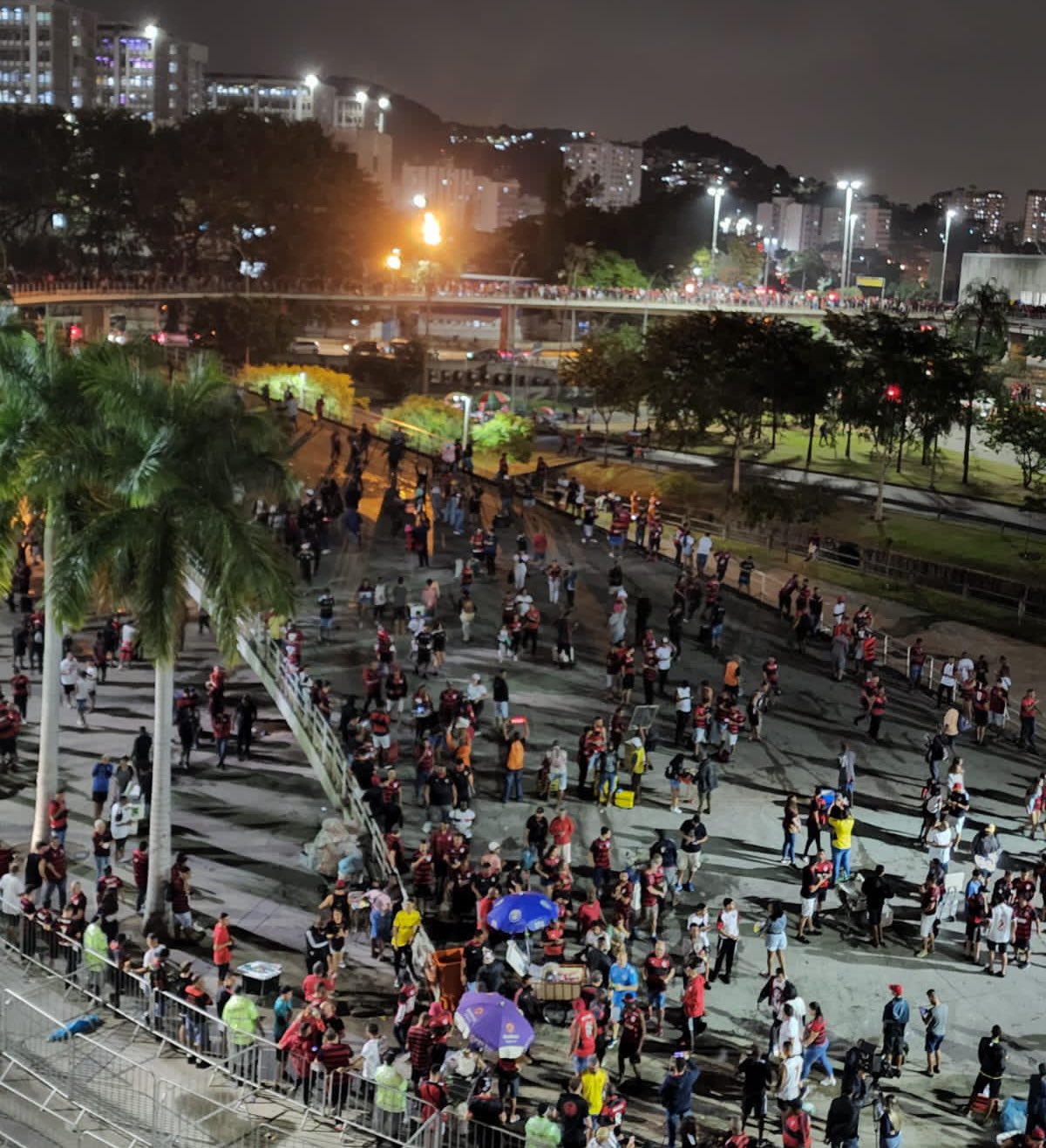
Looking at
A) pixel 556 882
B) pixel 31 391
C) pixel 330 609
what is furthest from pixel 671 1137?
pixel 330 609

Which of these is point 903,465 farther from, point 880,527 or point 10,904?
point 10,904

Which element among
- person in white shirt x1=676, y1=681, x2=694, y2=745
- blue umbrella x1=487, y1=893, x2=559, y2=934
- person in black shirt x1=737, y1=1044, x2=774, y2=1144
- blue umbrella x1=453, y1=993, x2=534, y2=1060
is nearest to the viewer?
blue umbrella x1=453, y1=993, x2=534, y2=1060

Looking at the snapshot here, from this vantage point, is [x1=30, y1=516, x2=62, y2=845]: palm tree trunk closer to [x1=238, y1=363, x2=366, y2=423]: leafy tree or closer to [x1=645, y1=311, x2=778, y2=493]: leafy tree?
[x1=238, y1=363, x2=366, y2=423]: leafy tree

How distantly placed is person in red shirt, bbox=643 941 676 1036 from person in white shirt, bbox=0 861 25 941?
22.7 ft

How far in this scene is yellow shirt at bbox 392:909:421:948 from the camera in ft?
55.7

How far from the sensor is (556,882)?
1839 cm

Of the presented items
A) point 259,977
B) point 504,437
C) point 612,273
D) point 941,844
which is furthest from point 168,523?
point 612,273

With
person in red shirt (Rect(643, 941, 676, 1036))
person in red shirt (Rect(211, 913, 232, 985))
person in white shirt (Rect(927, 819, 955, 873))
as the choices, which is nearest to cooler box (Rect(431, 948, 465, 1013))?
person in red shirt (Rect(643, 941, 676, 1036))

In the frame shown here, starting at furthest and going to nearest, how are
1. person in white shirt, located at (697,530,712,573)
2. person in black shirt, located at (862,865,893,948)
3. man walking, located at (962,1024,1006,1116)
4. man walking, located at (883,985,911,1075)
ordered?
1. person in white shirt, located at (697,530,712,573)
2. person in black shirt, located at (862,865,893,948)
3. man walking, located at (883,985,911,1075)
4. man walking, located at (962,1024,1006,1116)

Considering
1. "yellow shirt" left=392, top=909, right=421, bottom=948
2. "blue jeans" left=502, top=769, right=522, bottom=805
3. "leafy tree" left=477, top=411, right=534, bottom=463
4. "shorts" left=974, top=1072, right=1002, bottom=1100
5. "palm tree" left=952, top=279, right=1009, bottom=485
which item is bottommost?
"shorts" left=974, top=1072, right=1002, bottom=1100

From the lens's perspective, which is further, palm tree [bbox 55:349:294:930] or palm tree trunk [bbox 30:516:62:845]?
palm tree trunk [bbox 30:516:62:845]

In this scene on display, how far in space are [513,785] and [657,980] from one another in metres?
6.06

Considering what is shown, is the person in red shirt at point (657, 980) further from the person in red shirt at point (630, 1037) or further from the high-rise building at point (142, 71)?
the high-rise building at point (142, 71)

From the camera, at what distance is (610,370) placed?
7312cm
